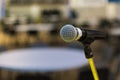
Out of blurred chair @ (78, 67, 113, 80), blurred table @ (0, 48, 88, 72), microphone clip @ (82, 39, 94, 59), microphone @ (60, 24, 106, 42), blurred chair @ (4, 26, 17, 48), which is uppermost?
microphone @ (60, 24, 106, 42)

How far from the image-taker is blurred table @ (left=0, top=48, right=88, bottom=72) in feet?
10.1

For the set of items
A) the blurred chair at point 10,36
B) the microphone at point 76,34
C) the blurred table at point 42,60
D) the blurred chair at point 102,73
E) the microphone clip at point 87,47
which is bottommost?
the blurred chair at point 10,36

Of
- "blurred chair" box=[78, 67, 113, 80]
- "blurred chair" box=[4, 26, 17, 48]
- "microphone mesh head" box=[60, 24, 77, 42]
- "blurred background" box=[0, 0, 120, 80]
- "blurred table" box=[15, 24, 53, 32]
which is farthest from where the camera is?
"blurred chair" box=[4, 26, 17, 48]

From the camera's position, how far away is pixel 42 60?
3400mm

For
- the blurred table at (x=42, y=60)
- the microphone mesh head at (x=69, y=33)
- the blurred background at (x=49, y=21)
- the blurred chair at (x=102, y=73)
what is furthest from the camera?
the blurred background at (x=49, y=21)

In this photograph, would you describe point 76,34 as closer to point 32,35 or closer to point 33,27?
point 33,27

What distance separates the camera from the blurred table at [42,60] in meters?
3.07

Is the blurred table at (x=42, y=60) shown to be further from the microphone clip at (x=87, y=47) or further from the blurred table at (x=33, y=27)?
the blurred table at (x=33, y=27)

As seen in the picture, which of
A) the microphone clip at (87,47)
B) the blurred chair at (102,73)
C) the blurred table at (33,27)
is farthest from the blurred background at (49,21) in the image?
the microphone clip at (87,47)

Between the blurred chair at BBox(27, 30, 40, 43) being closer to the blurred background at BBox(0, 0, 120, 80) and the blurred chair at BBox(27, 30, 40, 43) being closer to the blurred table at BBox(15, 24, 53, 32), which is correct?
the blurred background at BBox(0, 0, 120, 80)

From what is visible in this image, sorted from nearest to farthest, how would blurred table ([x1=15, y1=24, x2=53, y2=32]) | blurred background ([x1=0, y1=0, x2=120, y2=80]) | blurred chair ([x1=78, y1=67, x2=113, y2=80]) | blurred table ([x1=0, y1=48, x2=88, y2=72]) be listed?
blurred table ([x1=0, y1=48, x2=88, y2=72])
blurred chair ([x1=78, y1=67, x2=113, y2=80])
blurred background ([x1=0, y1=0, x2=120, y2=80])
blurred table ([x1=15, y1=24, x2=53, y2=32])

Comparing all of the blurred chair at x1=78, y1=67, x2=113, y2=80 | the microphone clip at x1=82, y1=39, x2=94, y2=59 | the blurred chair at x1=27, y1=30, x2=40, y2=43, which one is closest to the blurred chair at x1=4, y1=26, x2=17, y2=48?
the blurred chair at x1=27, y1=30, x2=40, y2=43

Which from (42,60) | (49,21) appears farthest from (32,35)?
(42,60)

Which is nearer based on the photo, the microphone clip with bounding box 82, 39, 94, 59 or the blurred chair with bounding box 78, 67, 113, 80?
the microphone clip with bounding box 82, 39, 94, 59
